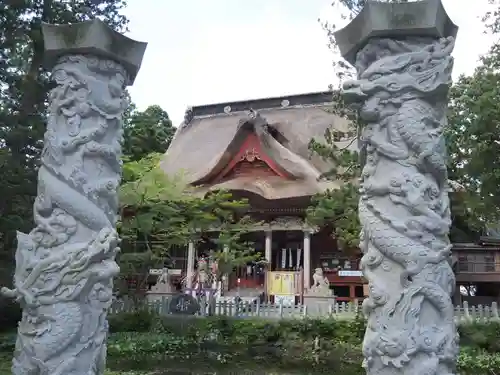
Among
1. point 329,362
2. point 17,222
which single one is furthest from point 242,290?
point 17,222

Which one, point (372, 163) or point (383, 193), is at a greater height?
point (372, 163)

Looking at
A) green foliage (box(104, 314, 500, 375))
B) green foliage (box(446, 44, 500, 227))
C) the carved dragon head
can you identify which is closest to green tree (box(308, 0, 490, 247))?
green foliage (box(446, 44, 500, 227))

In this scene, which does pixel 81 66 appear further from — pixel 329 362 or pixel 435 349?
pixel 329 362

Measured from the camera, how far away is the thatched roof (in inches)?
677

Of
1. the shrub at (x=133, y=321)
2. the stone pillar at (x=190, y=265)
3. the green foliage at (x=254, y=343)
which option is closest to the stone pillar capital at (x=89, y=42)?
the green foliage at (x=254, y=343)

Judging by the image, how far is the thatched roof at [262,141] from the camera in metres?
17.2

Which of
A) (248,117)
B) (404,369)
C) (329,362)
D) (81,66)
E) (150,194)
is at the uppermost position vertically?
(248,117)

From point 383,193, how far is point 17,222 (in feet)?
21.6

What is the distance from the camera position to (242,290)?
1677 cm

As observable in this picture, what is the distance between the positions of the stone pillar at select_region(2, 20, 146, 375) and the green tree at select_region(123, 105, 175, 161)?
26.1 ft

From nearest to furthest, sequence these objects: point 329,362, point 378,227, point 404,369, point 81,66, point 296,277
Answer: point 404,369 < point 378,227 < point 81,66 < point 329,362 < point 296,277

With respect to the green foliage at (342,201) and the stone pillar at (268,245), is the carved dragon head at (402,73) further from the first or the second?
the stone pillar at (268,245)

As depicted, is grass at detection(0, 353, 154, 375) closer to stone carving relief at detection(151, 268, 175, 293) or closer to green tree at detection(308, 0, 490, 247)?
green tree at detection(308, 0, 490, 247)

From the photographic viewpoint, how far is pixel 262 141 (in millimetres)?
18422
